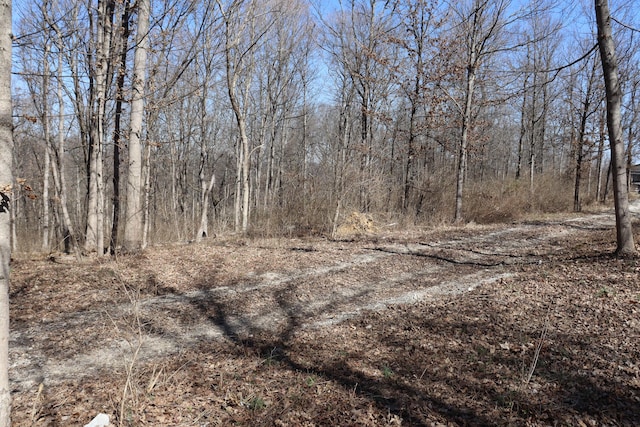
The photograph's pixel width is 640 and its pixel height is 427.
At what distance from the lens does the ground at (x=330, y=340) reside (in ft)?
10.1

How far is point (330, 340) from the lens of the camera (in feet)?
15.1

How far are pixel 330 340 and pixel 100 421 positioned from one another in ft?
8.29

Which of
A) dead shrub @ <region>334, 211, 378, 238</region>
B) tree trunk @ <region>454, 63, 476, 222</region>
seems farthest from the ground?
tree trunk @ <region>454, 63, 476, 222</region>

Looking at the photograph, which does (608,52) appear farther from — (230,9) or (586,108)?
(586,108)

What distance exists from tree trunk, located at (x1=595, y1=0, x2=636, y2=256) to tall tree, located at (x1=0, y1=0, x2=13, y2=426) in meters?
7.66

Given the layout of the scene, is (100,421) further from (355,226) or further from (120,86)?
(355,226)

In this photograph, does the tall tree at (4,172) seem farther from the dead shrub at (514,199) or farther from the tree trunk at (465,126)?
the dead shrub at (514,199)

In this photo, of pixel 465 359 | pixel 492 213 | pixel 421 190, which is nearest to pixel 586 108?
pixel 492 213

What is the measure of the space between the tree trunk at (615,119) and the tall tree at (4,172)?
7.66m

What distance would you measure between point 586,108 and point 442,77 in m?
7.76

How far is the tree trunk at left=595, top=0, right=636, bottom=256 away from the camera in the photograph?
20.6ft

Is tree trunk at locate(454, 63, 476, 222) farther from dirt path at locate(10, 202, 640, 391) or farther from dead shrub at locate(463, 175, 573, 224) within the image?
dirt path at locate(10, 202, 640, 391)

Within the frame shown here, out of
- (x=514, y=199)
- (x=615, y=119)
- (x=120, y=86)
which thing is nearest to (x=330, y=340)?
(x=615, y=119)

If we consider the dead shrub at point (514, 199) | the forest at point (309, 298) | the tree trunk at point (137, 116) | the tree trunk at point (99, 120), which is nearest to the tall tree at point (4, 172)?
the forest at point (309, 298)
